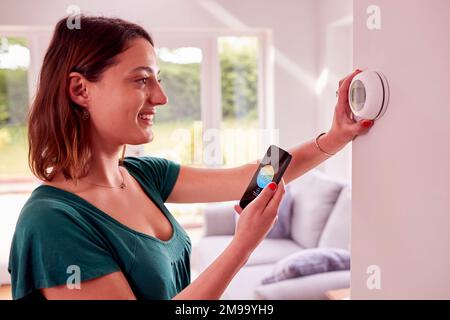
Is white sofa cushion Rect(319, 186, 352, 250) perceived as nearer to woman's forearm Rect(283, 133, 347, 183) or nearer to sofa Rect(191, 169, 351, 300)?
sofa Rect(191, 169, 351, 300)

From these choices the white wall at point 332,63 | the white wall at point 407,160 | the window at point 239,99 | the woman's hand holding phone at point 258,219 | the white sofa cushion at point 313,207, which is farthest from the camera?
the window at point 239,99

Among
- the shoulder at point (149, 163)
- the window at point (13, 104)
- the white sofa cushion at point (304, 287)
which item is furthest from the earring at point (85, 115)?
the window at point (13, 104)

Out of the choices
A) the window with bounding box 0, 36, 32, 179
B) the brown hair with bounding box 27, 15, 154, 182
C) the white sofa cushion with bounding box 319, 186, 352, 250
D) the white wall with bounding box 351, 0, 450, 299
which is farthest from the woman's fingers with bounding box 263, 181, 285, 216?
the window with bounding box 0, 36, 32, 179

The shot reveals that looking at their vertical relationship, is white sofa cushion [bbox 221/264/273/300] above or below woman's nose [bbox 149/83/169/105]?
below

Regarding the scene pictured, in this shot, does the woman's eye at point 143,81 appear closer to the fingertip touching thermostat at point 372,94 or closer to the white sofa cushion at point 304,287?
the fingertip touching thermostat at point 372,94

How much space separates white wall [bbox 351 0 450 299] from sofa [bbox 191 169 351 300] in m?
1.39

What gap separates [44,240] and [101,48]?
35 centimetres

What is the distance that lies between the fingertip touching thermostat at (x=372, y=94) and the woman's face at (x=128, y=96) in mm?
375

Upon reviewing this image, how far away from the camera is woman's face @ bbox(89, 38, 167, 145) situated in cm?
90

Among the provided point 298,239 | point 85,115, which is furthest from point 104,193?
point 298,239

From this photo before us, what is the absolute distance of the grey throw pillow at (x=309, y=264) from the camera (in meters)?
2.18

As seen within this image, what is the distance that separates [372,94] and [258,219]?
0.26 m

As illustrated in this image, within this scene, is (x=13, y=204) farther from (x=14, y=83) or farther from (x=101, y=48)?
(x=101, y=48)
